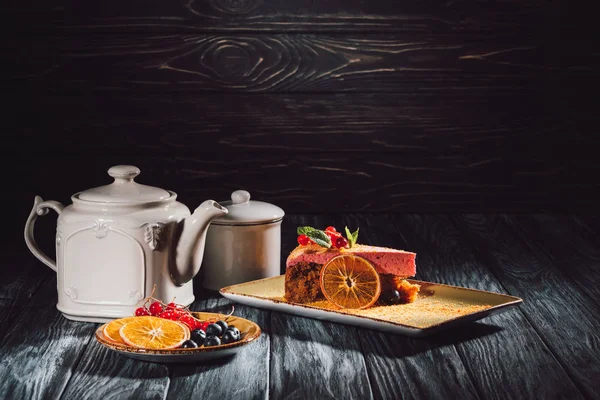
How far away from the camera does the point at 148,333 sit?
1.47m

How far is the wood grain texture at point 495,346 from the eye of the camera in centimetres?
142

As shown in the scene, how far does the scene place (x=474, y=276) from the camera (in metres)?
2.12

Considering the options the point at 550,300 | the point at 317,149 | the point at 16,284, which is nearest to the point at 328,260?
the point at 550,300

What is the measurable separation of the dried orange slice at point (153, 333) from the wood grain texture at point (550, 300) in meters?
0.61

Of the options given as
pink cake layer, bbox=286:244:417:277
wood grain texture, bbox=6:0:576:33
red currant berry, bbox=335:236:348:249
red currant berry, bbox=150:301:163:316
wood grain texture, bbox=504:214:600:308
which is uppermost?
wood grain texture, bbox=6:0:576:33

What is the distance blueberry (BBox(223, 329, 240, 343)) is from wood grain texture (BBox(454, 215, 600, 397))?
525mm

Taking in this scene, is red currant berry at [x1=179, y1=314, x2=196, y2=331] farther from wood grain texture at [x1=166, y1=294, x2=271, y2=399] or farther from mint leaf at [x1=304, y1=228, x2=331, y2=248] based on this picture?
mint leaf at [x1=304, y1=228, x2=331, y2=248]

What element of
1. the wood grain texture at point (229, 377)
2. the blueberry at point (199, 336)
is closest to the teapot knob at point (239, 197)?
the wood grain texture at point (229, 377)

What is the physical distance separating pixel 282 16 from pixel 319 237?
123cm

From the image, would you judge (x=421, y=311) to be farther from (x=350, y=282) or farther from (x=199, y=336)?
(x=199, y=336)

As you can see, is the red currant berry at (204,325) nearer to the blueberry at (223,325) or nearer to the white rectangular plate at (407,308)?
the blueberry at (223,325)

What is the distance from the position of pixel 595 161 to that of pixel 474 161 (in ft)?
1.28

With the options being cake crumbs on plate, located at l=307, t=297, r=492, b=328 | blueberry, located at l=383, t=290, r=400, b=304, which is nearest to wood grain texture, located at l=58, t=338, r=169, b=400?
cake crumbs on plate, located at l=307, t=297, r=492, b=328

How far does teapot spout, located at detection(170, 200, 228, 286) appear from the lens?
171 cm
